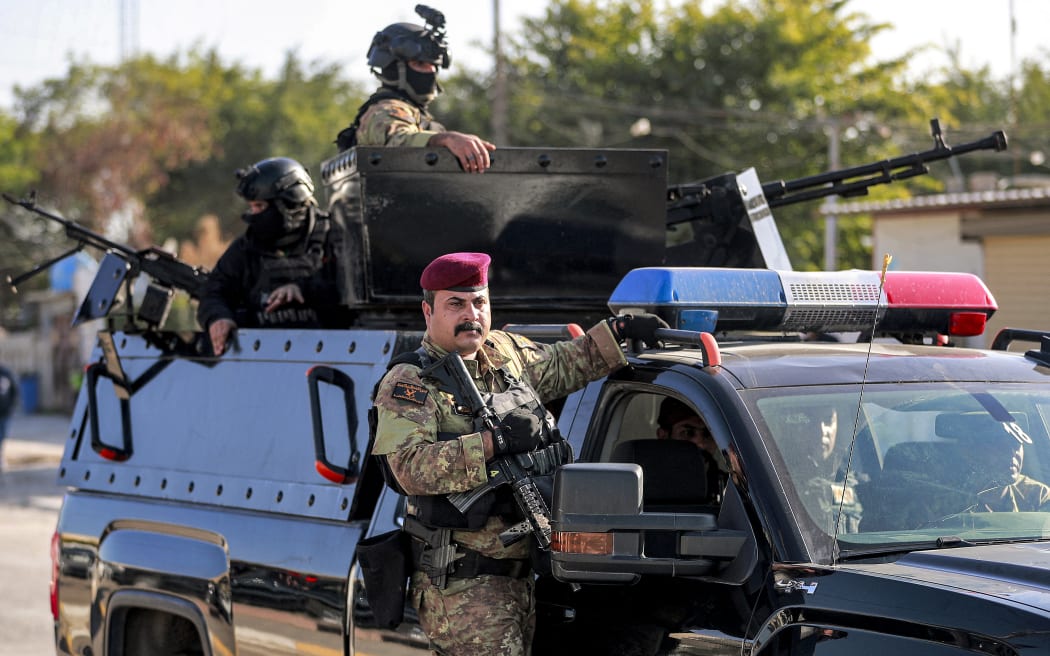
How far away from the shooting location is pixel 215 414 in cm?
499

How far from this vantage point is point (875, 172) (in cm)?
612

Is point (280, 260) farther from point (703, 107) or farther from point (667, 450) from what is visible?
point (703, 107)

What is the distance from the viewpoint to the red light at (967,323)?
4117 millimetres

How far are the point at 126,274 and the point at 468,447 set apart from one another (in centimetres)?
303

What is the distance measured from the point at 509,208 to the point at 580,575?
2.28 meters

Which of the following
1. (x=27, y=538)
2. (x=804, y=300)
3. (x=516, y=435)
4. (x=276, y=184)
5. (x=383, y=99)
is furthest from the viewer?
(x=27, y=538)

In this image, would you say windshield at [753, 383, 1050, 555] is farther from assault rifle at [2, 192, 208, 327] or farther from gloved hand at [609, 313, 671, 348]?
assault rifle at [2, 192, 208, 327]

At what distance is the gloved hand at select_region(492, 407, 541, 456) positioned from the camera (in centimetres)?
344

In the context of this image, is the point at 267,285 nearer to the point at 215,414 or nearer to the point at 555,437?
the point at 215,414

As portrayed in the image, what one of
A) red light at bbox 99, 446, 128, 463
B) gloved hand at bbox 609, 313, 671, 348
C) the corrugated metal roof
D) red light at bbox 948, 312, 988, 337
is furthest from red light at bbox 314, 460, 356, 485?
the corrugated metal roof

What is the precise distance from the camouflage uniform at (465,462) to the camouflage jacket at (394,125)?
1.59m

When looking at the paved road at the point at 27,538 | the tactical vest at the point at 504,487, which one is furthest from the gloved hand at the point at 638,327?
the paved road at the point at 27,538

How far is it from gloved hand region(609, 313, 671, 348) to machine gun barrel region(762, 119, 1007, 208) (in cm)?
241

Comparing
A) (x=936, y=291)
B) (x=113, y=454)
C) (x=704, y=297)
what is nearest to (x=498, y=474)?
(x=704, y=297)
